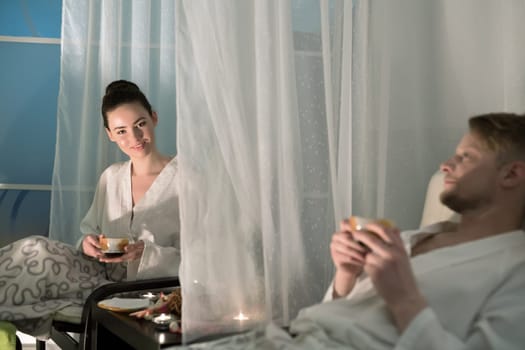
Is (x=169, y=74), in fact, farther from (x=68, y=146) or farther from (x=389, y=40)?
(x=389, y=40)

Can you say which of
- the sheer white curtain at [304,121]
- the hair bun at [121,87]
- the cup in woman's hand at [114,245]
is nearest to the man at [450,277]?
the sheer white curtain at [304,121]

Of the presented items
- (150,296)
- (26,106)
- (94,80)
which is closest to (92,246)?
(150,296)

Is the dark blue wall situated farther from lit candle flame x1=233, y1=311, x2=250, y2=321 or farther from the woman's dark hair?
lit candle flame x1=233, y1=311, x2=250, y2=321

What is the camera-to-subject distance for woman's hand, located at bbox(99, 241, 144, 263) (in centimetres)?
272

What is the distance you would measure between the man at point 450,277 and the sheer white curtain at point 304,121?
0.55 feet

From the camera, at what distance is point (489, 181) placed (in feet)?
5.38

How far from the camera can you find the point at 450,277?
5.15 ft

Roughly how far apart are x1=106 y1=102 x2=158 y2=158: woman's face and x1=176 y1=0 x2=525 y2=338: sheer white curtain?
137 centimetres

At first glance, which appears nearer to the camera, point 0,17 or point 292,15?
point 292,15

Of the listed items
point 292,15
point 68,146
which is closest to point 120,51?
point 68,146

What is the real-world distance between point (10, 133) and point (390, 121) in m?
2.70

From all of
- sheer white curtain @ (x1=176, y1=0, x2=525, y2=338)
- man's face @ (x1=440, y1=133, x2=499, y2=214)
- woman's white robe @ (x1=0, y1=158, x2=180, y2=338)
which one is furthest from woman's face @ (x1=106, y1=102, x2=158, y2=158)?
man's face @ (x1=440, y1=133, x2=499, y2=214)

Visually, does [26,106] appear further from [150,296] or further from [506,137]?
[506,137]

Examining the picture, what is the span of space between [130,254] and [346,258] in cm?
131
